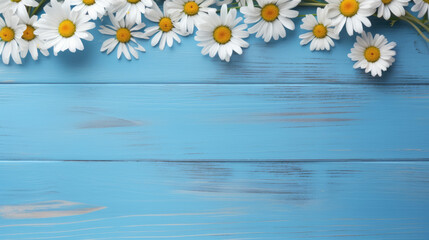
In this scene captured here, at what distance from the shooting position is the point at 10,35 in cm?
60

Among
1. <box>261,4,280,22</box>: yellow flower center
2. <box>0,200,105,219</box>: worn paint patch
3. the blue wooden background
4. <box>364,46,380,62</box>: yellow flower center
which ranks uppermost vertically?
<box>261,4,280,22</box>: yellow flower center

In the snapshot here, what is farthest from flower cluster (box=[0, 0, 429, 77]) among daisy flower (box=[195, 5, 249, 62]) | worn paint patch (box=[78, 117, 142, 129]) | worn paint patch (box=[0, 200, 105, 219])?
worn paint patch (box=[0, 200, 105, 219])

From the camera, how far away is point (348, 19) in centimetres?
57

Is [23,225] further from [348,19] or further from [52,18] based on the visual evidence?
[348,19]

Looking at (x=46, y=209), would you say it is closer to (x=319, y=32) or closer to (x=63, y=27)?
(x=63, y=27)

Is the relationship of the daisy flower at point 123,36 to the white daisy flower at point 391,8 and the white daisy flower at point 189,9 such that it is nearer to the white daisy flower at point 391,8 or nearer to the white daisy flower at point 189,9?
the white daisy flower at point 189,9

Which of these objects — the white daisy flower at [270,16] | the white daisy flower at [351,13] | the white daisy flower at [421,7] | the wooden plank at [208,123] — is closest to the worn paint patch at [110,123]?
the wooden plank at [208,123]

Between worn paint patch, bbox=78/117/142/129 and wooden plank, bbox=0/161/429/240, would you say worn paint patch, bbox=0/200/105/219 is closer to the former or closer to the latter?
wooden plank, bbox=0/161/429/240

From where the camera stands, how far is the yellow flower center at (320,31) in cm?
59

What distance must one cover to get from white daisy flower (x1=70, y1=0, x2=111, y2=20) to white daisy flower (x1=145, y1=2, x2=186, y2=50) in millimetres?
66

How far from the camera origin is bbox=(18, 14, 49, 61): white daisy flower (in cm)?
60

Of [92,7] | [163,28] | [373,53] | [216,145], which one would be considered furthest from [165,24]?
[373,53]

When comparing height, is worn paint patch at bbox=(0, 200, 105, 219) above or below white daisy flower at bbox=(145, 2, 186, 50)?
below

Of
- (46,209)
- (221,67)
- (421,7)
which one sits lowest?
(46,209)
